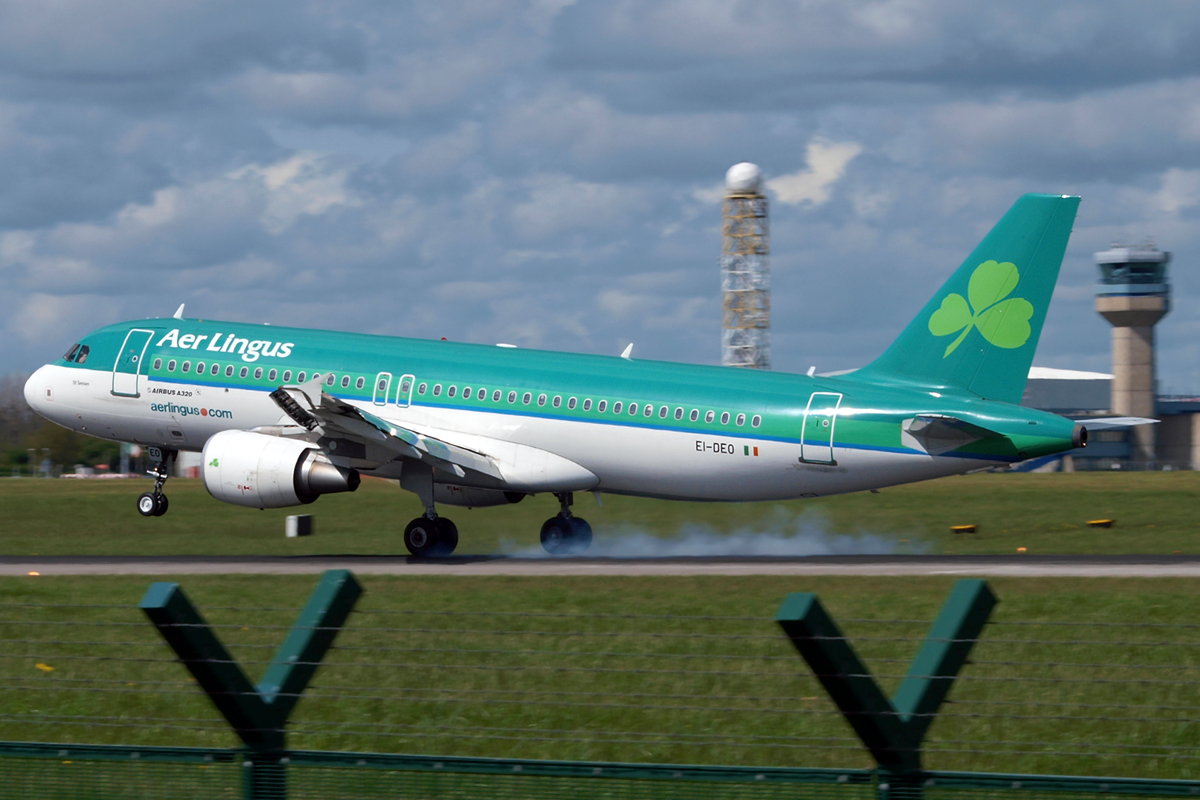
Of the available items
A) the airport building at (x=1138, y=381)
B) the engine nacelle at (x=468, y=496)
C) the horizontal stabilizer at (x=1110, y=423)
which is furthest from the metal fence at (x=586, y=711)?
the airport building at (x=1138, y=381)

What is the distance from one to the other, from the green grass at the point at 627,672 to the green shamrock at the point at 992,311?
787 cm

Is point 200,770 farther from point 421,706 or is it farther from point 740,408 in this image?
point 740,408

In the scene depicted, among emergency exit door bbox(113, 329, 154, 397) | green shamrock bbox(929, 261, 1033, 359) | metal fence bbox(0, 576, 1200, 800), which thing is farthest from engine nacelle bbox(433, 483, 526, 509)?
metal fence bbox(0, 576, 1200, 800)

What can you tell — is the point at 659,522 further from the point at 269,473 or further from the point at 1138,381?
the point at 1138,381

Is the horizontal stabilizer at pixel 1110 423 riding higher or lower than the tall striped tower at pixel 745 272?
lower

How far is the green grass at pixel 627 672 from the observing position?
1043 cm

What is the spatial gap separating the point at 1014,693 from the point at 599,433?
18803mm

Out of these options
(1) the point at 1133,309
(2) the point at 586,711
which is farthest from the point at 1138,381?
(2) the point at 586,711

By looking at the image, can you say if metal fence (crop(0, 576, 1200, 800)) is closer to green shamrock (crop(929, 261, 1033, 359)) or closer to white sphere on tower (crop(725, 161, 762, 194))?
green shamrock (crop(929, 261, 1033, 359))

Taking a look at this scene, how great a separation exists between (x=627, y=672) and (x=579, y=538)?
27140mm

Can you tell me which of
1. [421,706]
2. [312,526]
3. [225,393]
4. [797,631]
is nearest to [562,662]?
[421,706]

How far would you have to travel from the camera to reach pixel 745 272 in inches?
4149

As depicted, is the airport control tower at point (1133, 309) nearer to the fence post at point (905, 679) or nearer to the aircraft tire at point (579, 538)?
the aircraft tire at point (579, 538)

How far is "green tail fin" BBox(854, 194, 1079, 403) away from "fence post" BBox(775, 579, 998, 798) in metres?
25.0
